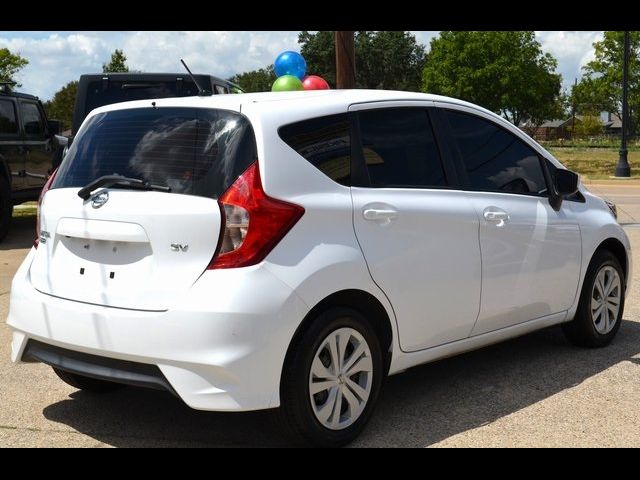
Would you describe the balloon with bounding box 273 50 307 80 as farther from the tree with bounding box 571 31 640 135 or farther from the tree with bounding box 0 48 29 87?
the tree with bounding box 571 31 640 135

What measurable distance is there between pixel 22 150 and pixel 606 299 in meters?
9.91

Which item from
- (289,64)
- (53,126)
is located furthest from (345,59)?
(53,126)

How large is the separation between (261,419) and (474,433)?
→ 1.10m

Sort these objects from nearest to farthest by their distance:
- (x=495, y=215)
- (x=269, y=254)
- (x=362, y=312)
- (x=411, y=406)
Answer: (x=269, y=254)
(x=362, y=312)
(x=411, y=406)
(x=495, y=215)

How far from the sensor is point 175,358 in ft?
11.8

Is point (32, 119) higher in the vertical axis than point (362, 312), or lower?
higher

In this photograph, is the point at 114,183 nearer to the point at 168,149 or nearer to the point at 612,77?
the point at 168,149

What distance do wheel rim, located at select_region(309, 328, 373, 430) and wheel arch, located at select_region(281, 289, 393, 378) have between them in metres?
0.13

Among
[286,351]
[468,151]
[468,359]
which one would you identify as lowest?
[468,359]

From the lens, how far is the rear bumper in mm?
3539

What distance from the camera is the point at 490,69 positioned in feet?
262

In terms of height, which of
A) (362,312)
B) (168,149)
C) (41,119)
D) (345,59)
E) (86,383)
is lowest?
(86,383)

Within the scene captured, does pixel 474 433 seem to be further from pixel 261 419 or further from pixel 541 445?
pixel 261 419
